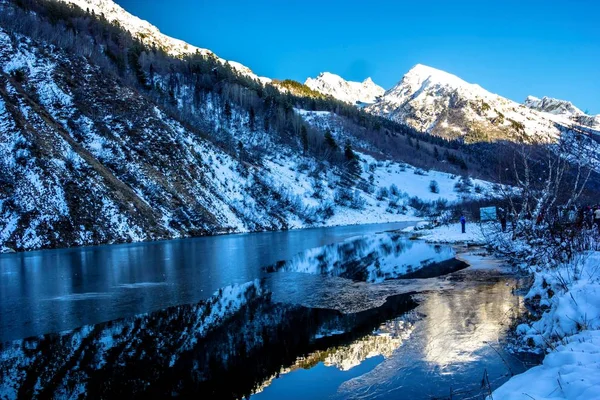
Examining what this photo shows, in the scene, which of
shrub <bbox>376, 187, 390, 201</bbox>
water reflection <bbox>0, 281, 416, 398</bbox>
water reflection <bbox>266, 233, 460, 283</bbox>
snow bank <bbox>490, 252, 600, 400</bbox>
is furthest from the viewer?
shrub <bbox>376, 187, 390, 201</bbox>

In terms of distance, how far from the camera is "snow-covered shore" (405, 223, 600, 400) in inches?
184

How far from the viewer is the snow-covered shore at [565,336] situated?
4680 mm

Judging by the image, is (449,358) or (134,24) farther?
(134,24)

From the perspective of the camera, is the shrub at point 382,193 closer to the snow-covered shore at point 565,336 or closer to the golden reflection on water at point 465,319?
the golden reflection on water at point 465,319

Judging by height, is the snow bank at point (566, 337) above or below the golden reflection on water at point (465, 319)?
above

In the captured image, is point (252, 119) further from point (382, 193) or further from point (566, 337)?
point (566, 337)

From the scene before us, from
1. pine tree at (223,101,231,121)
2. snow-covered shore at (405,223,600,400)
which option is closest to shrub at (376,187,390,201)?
pine tree at (223,101,231,121)

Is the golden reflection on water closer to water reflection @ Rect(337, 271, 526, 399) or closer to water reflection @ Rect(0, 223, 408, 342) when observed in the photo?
water reflection @ Rect(337, 271, 526, 399)

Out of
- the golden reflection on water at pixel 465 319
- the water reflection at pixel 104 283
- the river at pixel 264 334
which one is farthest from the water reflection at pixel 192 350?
the water reflection at pixel 104 283

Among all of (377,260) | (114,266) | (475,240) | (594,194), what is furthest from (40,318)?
(594,194)

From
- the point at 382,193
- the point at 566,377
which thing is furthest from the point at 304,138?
the point at 566,377

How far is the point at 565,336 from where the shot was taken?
703 centimetres

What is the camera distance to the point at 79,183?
44406 millimetres

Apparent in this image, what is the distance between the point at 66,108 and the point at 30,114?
1089 cm
